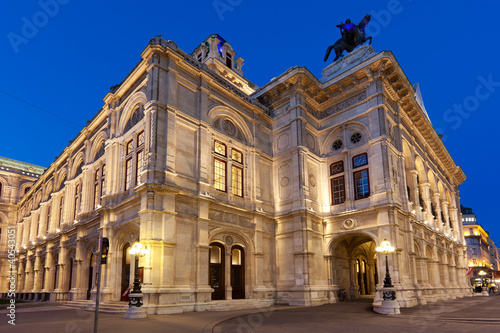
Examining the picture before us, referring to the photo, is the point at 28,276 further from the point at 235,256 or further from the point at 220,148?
the point at 220,148

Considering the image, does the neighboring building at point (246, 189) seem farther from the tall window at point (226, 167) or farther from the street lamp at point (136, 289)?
the street lamp at point (136, 289)

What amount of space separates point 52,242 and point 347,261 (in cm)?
2511

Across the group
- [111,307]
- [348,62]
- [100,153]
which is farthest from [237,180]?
[348,62]

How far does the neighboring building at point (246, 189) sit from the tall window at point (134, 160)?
3.7 inches

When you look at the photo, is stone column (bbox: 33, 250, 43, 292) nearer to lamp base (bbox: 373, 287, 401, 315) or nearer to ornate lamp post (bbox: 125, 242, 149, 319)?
ornate lamp post (bbox: 125, 242, 149, 319)

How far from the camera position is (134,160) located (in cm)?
2114

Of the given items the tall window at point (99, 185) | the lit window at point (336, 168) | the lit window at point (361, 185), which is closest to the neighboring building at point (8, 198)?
the tall window at point (99, 185)

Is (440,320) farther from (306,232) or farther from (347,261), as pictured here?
(347,261)

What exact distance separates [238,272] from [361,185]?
395 inches

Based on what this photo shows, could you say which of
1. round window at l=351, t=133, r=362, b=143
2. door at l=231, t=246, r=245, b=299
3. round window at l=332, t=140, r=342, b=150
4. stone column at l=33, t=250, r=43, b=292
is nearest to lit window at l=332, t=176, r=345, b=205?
round window at l=332, t=140, r=342, b=150

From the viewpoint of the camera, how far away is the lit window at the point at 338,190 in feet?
83.6

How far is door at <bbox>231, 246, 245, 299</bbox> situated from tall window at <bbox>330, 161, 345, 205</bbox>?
7.92 metres

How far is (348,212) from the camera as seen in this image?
940 inches

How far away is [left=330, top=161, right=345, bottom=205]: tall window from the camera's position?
25578mm
